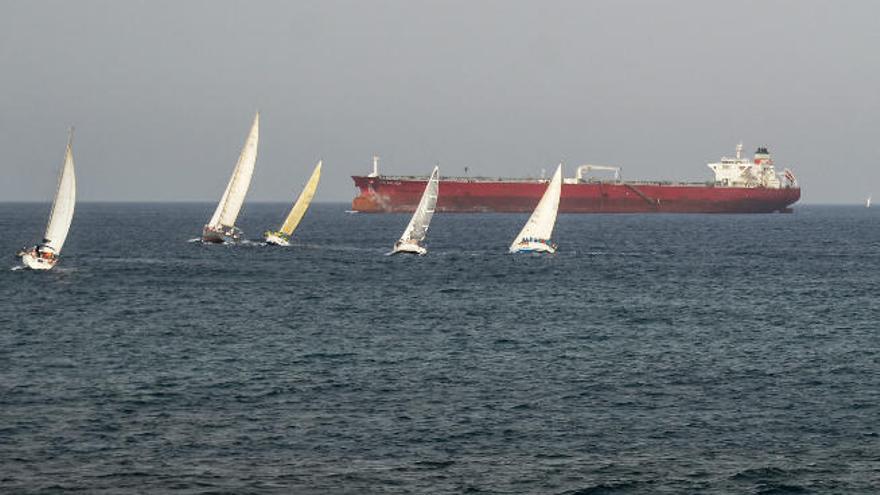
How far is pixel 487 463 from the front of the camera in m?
30.3

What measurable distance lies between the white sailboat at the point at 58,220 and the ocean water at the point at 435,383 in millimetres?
1525

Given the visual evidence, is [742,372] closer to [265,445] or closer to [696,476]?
[696,476]

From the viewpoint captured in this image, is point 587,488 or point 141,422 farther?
point 141,422

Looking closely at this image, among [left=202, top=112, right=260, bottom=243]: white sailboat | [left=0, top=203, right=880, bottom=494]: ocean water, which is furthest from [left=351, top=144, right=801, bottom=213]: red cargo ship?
[left=0, top=203, right=880, bottom=494]: ocean water

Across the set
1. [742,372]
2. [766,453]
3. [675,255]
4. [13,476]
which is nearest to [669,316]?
[742,372]

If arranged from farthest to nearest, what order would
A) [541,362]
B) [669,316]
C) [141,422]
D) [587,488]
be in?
[669,316] < [541,362] < [141,422] < [587,488]

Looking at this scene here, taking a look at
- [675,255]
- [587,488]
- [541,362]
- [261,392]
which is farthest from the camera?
[675,255]

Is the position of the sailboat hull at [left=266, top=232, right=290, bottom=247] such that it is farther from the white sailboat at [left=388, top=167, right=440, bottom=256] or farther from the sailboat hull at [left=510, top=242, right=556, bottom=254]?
the sailboat hull at [left=510, top=242, right=556, bottom=254]

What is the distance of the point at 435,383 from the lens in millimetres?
40812

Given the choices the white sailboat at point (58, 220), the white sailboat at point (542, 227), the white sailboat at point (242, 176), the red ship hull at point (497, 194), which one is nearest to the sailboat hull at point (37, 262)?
the white sailboat at point (58, 220)

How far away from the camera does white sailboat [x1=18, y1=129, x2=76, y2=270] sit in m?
75.0

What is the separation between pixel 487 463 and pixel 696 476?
5288mm

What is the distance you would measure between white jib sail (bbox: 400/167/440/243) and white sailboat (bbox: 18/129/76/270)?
88.3 ft

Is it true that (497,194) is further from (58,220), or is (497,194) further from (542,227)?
(58,220)
